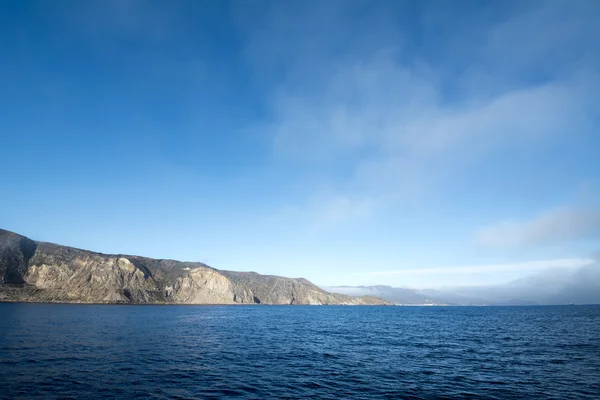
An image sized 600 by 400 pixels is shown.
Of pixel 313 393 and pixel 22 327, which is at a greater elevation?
pixel 313 393

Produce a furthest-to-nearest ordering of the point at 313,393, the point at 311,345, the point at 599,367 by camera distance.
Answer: the point at 311,345 < the point at 599,367 < the point at 313,393

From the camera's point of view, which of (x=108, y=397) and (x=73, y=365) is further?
(x=73, y=365)

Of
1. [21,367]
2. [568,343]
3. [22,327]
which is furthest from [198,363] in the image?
[568,343]

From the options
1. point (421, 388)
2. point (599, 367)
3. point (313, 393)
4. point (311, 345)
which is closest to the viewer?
point (313, 393)

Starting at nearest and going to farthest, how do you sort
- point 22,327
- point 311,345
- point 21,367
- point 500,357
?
point 21,367 → point 500,357 → point 311,345 → point 22,327

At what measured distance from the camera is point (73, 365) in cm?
3706

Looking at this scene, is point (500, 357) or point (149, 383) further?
point (500, 357)

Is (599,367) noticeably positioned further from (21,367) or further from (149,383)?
(21,367)

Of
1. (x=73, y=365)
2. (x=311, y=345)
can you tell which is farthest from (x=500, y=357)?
(x=73, y=365)

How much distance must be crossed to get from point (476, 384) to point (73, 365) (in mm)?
Result: 43793

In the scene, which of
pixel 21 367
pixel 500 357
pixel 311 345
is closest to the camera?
pixel 21 367

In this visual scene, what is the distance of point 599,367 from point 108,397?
54.2m

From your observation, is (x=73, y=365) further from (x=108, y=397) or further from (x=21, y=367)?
(x=108, y=397)

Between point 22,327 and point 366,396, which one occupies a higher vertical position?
point 366,396
